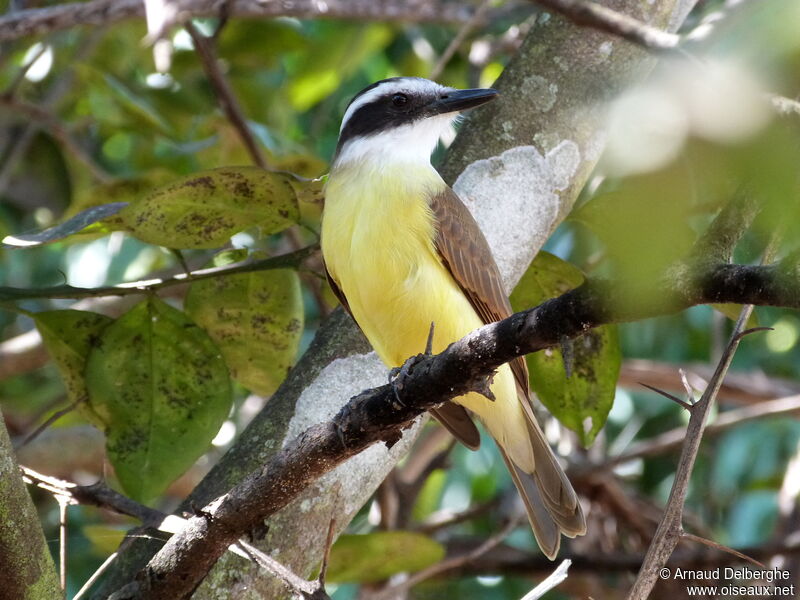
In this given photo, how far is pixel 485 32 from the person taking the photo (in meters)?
4.94

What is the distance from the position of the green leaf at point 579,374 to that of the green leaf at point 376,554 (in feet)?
2.04

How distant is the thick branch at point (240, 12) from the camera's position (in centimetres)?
313

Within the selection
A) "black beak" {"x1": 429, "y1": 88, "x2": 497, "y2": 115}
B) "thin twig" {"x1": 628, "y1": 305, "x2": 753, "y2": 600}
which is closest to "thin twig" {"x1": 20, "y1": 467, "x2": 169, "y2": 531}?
"thin twig" {"x1": 628, "y1": 305, "x2": 753, "y2": 600}

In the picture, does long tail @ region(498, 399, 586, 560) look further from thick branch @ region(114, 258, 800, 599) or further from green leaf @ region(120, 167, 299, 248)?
thick branch @ region(114, 258, 800, 599)

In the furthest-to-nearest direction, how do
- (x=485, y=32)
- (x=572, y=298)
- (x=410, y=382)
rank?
(x=485, y=32), (x=410, y=382), (x=572, y=298)

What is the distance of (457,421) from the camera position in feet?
10.5

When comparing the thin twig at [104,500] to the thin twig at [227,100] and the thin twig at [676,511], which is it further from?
the thin twig at [227,100]

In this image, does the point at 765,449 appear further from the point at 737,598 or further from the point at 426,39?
the point at 426,39

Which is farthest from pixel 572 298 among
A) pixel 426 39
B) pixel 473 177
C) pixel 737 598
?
pixel 426 39

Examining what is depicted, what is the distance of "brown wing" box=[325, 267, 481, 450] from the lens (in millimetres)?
3135

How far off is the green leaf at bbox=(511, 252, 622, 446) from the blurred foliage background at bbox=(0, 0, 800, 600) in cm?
4

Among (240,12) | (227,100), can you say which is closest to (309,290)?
(227,100)

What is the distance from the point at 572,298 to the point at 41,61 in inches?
170

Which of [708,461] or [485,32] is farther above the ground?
[485,32]
